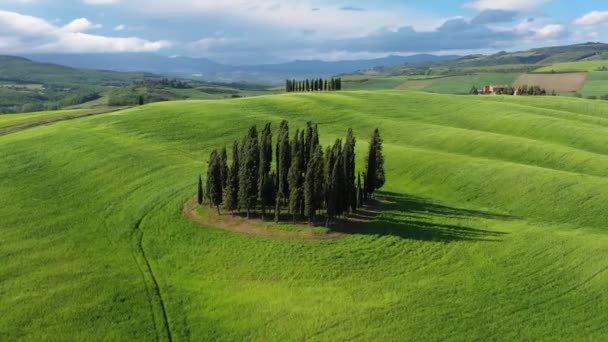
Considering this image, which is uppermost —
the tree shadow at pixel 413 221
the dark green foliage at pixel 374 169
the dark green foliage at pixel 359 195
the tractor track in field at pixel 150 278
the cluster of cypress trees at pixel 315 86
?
the cluster of cypress trees at pixel 315 86

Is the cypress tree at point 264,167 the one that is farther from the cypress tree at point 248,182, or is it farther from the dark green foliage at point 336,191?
the dark green foliage at point 336,191

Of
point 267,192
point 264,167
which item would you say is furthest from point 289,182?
point 264,167

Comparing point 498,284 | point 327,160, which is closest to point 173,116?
point 327,160

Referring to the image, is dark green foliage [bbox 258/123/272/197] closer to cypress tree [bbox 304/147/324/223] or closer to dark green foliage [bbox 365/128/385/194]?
cypress tree [bbox 304/147/324/223]

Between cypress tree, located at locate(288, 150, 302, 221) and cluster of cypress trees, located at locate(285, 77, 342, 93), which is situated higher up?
cluster of cypress trees, located at locate(285, 77, 342, 93)

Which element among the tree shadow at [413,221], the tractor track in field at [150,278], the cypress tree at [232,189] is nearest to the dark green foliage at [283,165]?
the cypress tree at [232,189]

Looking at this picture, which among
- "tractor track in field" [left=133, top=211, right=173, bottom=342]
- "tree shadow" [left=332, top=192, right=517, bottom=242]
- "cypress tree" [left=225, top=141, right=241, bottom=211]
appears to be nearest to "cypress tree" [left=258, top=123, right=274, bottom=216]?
"cypress tree" [left=225, top=141, right=241, bottom=211]

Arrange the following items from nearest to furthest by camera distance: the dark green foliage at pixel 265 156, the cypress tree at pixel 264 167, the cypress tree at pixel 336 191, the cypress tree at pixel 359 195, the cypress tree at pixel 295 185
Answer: the cypress tree at pixel 336 191
the cypress tree at pixel 295 185
the cypress tree at pixel 264 167
the dark green foliage at pixel 265 156
the cypress tree at pixel 359 195
